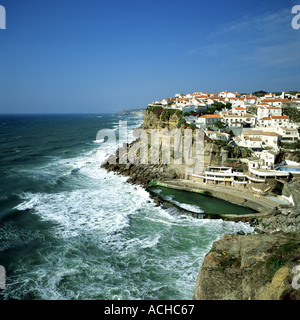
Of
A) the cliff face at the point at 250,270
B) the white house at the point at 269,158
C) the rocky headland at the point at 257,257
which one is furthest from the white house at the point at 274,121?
the cliff face at the point at 250,270

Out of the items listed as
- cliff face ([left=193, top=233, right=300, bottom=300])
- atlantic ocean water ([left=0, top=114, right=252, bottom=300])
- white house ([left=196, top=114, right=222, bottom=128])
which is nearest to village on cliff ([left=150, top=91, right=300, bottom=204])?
white house ([left=196, top=114, right=222, bottom=128])

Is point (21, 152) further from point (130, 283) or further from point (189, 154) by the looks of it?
point (130, 283)

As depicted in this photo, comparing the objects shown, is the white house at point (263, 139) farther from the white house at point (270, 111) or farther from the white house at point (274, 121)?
the white house at point (270, 111)

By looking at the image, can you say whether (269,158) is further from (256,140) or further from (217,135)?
(217,135)

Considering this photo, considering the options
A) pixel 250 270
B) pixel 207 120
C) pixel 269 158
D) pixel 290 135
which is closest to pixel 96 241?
pixel 250 270

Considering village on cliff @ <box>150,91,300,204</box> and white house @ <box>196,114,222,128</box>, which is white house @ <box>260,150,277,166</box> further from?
white house @ <box>196,114,222,128</box>

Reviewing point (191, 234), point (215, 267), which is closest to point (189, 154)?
point (191, 234)
